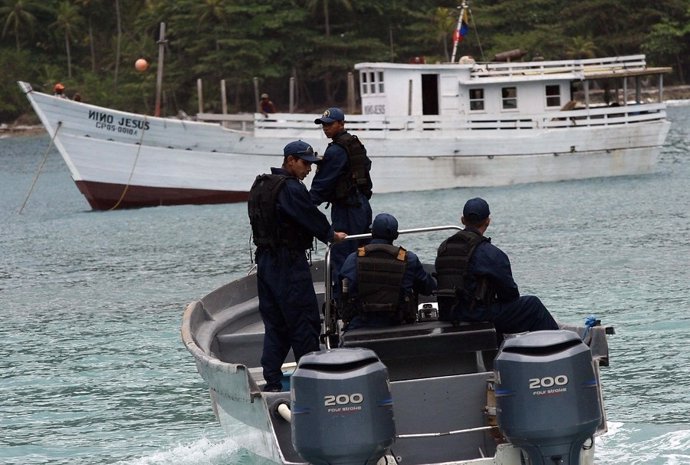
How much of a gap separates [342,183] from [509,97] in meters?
21.5

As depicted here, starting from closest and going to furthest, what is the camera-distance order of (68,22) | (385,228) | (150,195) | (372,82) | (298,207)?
(385,228) < (298,207) < (150,195) < (372,82) < (68,22)

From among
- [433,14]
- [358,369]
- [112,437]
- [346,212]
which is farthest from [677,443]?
[433,14]

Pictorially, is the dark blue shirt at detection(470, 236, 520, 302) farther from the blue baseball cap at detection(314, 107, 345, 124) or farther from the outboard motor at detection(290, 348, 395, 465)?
the blue baseball cap at detection(314, 107, 345, 124)

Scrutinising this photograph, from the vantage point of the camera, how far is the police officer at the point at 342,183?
34.3 ft

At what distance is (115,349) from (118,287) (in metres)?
4.77

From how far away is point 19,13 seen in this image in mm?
84562

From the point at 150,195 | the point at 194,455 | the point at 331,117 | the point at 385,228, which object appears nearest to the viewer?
the point at 385,228

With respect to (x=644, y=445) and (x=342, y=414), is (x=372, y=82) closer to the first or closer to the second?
(x=644, y=445)

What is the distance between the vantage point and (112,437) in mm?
11500

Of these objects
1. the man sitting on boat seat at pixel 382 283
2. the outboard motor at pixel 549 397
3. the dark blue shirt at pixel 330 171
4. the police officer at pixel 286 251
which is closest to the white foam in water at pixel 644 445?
the man sitting on boat seat at pixel 382 283

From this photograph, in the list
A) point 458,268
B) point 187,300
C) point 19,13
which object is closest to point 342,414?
point 458,268

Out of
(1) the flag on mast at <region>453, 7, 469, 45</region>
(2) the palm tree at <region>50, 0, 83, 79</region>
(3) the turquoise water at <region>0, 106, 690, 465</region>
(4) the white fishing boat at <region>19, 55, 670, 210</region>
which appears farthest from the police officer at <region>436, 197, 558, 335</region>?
(2) the palm tree at <region>50, 0, 83, 79</region>

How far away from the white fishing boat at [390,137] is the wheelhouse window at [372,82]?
0.14ft

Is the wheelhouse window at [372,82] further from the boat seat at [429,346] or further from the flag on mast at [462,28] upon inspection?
the boat seat at [429,346]
